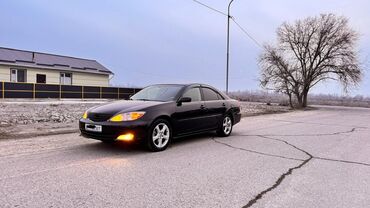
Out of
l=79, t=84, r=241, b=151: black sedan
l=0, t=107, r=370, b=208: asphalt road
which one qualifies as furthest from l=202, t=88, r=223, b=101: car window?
l=0, t=107, r=370, b=208: asphalt road

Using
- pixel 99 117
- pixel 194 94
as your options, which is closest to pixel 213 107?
pixel 194 94

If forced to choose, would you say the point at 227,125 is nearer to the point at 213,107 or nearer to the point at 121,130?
the point at 213,107

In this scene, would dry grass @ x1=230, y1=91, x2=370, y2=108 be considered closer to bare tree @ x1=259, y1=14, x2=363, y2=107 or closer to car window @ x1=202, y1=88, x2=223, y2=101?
bare tree @ x1=259, y1=14, x2=363, y2=107

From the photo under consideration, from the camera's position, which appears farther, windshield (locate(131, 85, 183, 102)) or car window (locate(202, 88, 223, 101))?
car window (locate(202, 88, 223, 101))

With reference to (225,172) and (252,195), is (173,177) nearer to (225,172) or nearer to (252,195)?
(225,172)

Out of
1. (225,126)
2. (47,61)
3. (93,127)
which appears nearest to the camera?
(93,127)

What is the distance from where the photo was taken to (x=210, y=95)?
805 centimetres

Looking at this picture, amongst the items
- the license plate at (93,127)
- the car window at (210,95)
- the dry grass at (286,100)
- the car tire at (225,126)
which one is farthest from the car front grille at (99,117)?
the dry grass at (286,100)

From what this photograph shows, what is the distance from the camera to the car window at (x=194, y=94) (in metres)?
7.22

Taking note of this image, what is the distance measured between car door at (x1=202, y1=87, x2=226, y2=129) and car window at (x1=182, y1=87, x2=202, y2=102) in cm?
23

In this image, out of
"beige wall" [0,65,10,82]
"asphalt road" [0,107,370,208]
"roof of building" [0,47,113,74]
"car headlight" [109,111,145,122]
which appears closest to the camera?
"asphalt road" [0,107,370,208]

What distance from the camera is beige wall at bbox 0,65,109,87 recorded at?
2698cm

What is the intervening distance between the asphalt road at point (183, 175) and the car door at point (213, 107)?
76cm

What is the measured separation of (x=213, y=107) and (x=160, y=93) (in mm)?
1617
